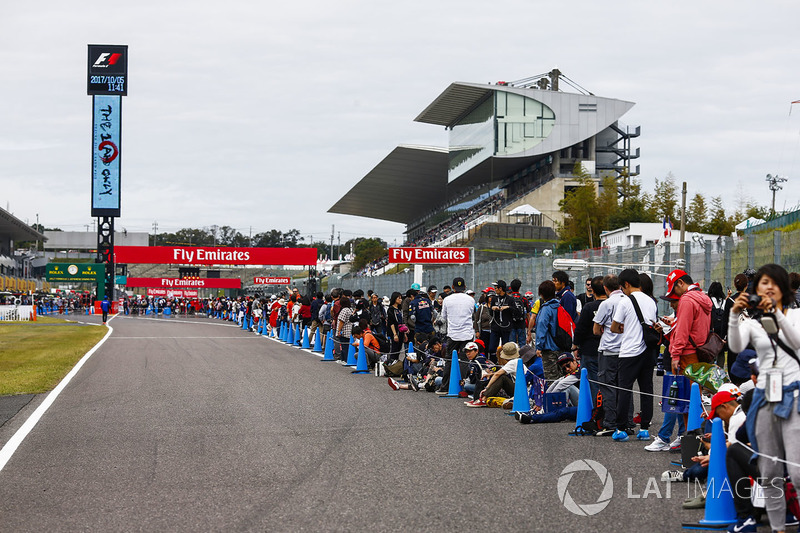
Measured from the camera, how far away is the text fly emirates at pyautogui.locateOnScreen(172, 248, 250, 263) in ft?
168

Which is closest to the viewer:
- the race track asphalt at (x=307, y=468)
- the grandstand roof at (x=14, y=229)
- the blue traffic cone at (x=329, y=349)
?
the race track asphalt at (x=307, y=468)

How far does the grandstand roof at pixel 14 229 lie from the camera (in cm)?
8989

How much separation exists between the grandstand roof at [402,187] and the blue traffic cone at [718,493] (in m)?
74.3

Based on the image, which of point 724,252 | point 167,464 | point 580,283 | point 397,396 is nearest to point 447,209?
point 580,283

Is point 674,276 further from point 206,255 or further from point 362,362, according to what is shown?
point 206,255

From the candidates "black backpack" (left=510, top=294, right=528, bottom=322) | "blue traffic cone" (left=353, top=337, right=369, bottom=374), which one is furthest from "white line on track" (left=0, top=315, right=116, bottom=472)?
"black backpack" (left=510, top=294, right=528, bottom=322)

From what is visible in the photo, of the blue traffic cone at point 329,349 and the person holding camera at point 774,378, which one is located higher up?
the person holding camera at point 774,378

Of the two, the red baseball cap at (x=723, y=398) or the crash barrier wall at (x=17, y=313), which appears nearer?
the red baseball cap at (x=723, y=398)

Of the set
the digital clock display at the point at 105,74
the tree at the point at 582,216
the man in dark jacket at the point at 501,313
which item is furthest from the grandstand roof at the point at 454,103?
the man in dark jacket at the point at 501,313

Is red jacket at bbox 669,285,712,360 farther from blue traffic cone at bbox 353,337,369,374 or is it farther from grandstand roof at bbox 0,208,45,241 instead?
grandstand roof at bbox 0,208,45,241

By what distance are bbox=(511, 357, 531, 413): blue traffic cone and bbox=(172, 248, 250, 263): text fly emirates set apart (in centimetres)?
4188

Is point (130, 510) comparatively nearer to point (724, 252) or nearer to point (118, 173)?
point (724, 252)

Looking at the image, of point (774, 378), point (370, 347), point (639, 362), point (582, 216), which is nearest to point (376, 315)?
point (370, 347)

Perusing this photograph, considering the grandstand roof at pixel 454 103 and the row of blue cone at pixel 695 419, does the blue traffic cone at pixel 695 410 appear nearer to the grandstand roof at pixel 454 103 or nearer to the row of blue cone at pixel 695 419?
the row of blue cone at pixel 695 419
